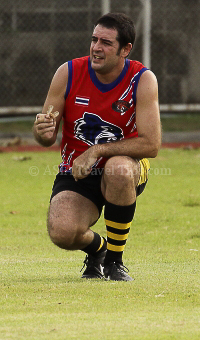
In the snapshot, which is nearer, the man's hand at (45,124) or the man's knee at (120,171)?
the man's knee at (120,171)

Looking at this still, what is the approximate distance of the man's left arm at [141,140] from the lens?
13.0ft

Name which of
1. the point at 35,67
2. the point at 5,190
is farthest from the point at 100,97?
the point at 35,67

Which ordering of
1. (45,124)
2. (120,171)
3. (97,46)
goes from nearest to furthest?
(120,171) → (45,124) → (97,46)

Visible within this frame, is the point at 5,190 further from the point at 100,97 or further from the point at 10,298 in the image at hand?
the point at 10,298

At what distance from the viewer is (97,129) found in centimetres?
417

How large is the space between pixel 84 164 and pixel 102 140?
32 cm

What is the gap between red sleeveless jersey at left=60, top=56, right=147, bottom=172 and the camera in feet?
13.4

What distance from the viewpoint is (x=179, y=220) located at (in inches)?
231

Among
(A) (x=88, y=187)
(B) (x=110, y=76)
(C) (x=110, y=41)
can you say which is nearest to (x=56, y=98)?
(B) (x=110, y=76)

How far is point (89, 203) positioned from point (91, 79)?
2.65 feet

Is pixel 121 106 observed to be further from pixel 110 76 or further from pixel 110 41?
pixel 110 41

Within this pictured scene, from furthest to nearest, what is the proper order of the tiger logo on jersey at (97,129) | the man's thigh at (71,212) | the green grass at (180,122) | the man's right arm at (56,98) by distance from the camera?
the green grass at (180,122) < the tiger logo on jersey at (97,129) < the man's right arm at (56,98) < the man's thigh at (71,212)

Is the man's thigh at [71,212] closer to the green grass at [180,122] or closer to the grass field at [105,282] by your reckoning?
the grass field at [105,282]

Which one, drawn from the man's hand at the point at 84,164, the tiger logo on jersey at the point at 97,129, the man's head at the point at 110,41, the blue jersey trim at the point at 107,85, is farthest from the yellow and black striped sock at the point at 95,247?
the man's head at the point at 110,41
